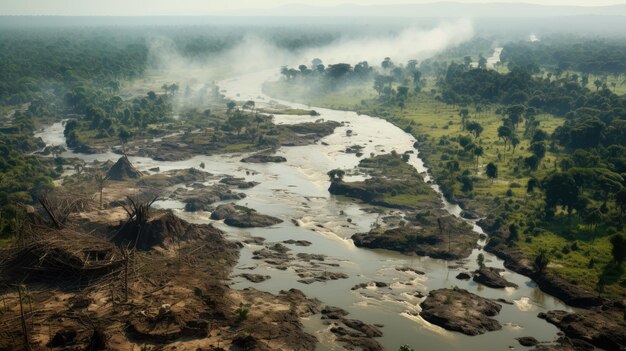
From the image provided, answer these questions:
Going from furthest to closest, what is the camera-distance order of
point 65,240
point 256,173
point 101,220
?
1. point 256,173
2. point 101,220
3. point 65,240

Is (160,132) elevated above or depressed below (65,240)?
below

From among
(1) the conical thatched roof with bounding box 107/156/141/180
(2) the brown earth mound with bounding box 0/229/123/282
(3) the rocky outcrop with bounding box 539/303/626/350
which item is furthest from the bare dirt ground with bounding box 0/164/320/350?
(1) the conical thatched roof with bounding box 107/156/141/180

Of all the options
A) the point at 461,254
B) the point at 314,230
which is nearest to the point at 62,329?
the point at 314,230

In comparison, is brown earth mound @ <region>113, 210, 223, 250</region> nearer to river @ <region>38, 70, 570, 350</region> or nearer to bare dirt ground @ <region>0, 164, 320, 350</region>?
bare dirt ground @ <region>0, 164, 320, 350</region>

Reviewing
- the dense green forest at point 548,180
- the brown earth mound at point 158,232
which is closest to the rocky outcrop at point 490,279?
the dense green forest at point 548,180

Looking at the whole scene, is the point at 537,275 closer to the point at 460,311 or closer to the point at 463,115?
the point at 460,311

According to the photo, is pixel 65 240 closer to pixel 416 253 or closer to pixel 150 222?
pixel 150 222
